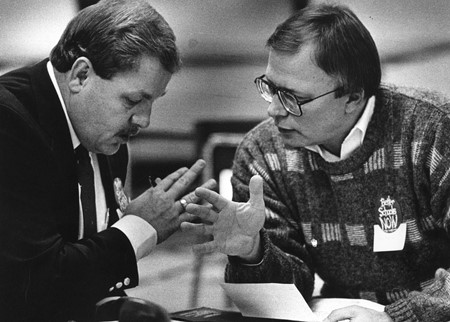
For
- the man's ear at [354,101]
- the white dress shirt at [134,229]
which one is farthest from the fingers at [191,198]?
the man's ear at [354,101]

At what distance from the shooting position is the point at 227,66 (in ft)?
7.38

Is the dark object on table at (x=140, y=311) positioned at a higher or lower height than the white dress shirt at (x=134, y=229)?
higher

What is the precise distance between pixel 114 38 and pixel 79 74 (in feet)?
0.37

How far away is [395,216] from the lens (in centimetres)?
169

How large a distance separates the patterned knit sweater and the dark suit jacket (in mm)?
410

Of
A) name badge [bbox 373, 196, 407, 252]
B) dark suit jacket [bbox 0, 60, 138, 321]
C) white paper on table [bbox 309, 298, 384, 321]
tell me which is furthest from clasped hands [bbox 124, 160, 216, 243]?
name badge [bbox 373, 196, 407, 252]

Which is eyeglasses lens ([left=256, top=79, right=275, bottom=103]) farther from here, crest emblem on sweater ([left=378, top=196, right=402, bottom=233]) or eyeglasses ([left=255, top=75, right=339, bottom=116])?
crest emblem on sweater ([left=378, top=196, right=402, bottom=233])

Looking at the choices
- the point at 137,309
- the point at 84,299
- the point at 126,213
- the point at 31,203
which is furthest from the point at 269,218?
the point at 137,309

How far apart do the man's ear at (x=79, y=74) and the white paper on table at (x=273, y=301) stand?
1.87 ft

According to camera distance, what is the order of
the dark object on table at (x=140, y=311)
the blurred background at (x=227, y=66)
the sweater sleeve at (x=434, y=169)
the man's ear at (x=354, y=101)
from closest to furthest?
1. the dark object on table at (x=140, y=311)
2. the sweater sleeve at (x=434, y=169)
3. the man's ear at (x=354, y=101)
4. the blurred background at (x=227, y=66)

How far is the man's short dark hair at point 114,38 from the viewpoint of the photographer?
1412 millimetres

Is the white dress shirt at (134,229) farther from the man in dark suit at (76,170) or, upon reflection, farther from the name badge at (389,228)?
the name badge at (389,228)

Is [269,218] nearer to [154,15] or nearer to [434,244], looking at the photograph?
[434,244]

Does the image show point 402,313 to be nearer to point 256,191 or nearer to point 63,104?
point 256,191
